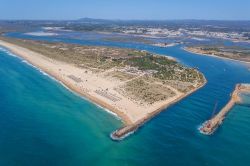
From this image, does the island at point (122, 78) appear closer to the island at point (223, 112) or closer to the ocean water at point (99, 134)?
the ocean water at point (99, 134)

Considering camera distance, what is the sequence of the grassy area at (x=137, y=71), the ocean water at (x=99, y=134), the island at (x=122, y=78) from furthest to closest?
the grassy area at (x=137, y=71), the island at (x=122, y=78), the ocean water at (x=99, y=134)

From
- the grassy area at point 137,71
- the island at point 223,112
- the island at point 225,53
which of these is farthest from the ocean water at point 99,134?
the island at point 225,53

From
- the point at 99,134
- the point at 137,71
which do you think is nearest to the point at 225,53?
the point at 137,71

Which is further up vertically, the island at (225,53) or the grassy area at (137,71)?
the grassy area at (137,71)

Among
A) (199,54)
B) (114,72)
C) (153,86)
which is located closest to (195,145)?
(153,86)

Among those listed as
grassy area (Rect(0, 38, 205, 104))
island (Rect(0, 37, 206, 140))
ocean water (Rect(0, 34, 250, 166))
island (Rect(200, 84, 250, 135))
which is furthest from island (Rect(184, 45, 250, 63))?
ocean water (Rect(0, 34, 250, 166))

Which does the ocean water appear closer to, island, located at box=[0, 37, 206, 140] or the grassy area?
island, located at box=[0, 37, 206, 140]
